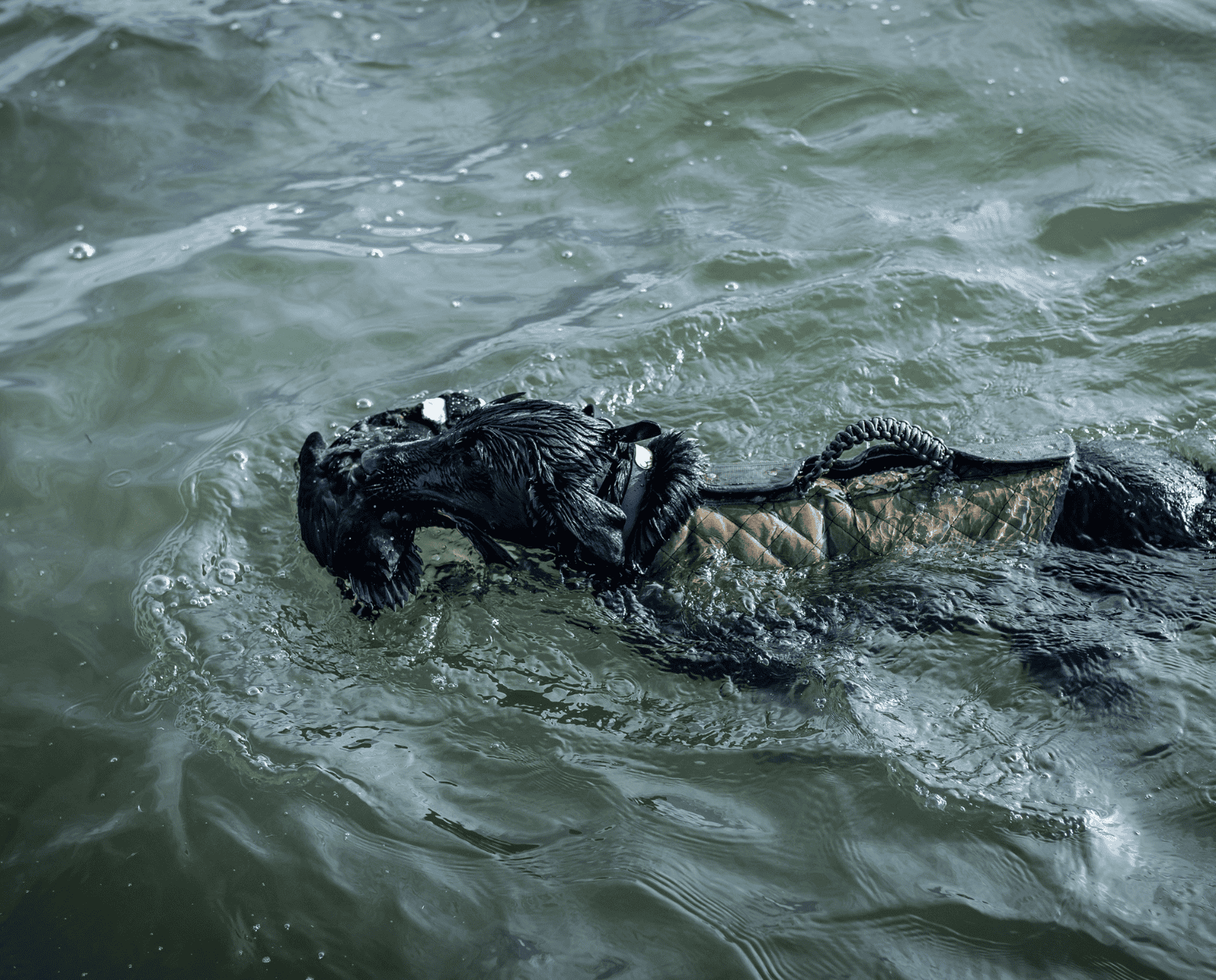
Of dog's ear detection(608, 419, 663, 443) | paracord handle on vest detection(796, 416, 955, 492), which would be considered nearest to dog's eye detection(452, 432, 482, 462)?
dog's ear detection(608, 419, 663, 443)

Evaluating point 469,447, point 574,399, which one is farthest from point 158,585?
point 574,399

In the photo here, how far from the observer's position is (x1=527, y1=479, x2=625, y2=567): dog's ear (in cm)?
322

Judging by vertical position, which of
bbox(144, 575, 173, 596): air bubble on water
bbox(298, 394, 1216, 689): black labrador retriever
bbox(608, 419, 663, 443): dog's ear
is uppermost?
bbox(608, 419, 663, 443): dog's ear

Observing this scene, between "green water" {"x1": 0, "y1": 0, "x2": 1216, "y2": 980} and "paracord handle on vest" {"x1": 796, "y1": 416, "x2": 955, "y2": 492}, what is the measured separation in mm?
479

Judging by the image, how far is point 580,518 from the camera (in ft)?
10.6

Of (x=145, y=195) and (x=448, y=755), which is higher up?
(x=145, y=195)

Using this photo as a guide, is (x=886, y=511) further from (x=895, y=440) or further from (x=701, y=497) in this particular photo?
(x=701, y=497)

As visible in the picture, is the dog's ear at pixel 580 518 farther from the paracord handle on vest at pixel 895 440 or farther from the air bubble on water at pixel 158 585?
the air bubble on water at pixel 158 585

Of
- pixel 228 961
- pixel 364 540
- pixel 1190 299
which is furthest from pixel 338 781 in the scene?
pixel 1190 299

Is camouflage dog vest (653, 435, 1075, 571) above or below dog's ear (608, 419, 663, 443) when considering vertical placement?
below

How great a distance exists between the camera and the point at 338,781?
3.61 m

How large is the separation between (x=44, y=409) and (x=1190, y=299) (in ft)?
23.2

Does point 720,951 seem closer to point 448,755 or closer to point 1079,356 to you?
point 448,755

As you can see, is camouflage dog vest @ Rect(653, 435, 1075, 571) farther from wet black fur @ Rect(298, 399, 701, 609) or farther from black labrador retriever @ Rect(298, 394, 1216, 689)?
wet black fur @ Rect(298, 399, 701, 609)
